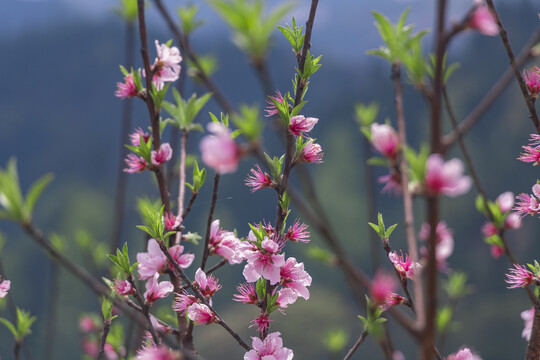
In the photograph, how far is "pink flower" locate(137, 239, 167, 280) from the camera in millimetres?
948

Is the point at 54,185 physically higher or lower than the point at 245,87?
lower

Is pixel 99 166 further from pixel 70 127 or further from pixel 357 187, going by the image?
pixel 357 187

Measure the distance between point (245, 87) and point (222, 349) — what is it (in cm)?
2462

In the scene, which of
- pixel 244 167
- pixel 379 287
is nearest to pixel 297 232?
pixel 379 287

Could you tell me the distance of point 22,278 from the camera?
34125 millimetres

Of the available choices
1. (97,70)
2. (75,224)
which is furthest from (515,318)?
(97,70)

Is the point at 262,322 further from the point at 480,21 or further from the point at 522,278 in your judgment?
the point at 480,21

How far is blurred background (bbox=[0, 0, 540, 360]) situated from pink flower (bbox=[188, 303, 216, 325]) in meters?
25.3

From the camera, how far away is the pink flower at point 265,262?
879 mm

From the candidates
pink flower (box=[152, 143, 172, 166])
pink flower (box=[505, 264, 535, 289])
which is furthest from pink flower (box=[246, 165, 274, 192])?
pink flower (box=[505, 264, 535, 289])

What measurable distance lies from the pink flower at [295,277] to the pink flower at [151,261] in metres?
0.26

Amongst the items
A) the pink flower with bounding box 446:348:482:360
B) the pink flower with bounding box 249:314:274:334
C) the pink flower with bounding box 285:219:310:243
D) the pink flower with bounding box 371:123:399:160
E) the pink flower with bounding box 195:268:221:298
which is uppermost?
the pink flower with bounding box 371:123:399:160

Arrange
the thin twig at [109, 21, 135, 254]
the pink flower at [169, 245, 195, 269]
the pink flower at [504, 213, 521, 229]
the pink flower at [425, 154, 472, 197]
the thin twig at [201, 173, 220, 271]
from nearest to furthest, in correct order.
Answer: the pink flower at [425, 154, 472, 197], the thin twig at [201, 173, 220, 271], the pink flower at [169, 245, 195, 269], the pink flower at [504, 213, 521, 229], the thin twig at [109, 21, 135, 254]

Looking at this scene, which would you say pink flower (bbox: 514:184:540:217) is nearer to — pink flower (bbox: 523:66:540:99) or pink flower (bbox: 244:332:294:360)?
pink flower (bbox: 523:66:540:99)
